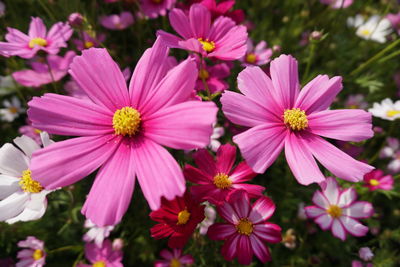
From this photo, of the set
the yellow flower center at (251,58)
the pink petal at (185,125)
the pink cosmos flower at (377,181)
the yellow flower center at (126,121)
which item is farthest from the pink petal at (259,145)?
the pink cosmos flower at (377,181)

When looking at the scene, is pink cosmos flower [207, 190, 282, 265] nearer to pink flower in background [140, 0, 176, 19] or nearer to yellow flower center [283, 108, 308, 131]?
yellow flower center [283, 108, 308, 131]

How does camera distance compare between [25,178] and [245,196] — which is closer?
[245,196]

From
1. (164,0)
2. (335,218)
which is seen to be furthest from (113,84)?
(335,218)

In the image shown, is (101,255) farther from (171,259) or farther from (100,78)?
(100,78)

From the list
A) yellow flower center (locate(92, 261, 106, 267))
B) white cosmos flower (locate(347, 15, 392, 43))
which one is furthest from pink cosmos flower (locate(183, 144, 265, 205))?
white cosmos flower (locate(347, 15, 392, 43))

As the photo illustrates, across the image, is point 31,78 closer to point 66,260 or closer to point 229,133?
point 66,260

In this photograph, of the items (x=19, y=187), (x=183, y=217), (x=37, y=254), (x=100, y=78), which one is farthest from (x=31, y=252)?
(x=100, y=78)
